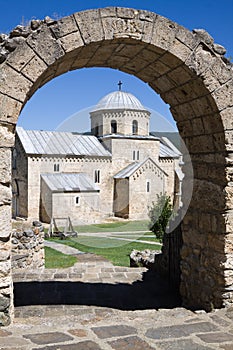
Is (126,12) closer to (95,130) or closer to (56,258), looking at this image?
(56,258)

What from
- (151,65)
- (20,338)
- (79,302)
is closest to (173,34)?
(151,65)

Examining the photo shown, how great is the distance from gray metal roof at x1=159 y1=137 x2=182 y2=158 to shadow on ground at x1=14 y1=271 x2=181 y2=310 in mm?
30217

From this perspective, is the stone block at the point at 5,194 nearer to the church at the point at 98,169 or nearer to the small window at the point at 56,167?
the church at the point at 98,169

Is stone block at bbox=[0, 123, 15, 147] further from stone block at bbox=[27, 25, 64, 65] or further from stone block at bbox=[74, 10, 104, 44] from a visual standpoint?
stone block at bbox=[74, 10, 104, 44]

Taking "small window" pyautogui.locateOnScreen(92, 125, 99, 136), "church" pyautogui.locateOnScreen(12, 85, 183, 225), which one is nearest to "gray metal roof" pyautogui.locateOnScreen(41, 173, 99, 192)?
"church" pyautogui.locateOnScreen(12, 85, 183, 225)

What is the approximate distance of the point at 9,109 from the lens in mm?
4074

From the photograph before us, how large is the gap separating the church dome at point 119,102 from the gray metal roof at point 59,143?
358cm

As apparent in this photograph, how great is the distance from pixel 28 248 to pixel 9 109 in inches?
244

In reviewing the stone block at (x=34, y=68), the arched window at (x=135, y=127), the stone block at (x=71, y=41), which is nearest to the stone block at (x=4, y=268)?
the stone block at (x=34, y=68)

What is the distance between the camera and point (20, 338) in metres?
3.68

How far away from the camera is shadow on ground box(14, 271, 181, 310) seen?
235 inches

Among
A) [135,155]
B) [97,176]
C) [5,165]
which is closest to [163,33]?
[5,165]

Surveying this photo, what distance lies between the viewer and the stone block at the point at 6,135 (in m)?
4.06

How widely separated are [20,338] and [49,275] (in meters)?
4.02
